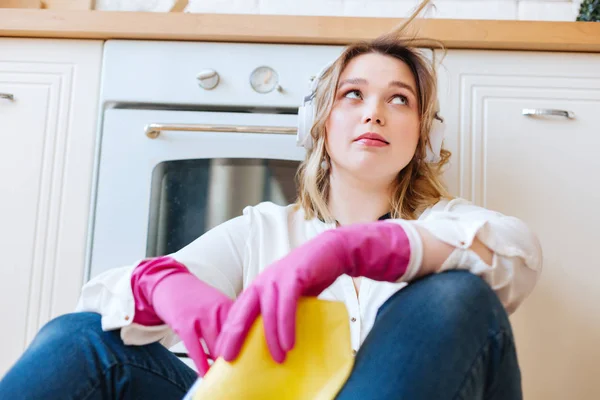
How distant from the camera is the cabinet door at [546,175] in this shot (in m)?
1.08

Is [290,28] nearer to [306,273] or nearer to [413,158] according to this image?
[413,158]

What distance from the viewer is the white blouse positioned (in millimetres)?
668

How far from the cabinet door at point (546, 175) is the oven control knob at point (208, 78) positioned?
436 mm

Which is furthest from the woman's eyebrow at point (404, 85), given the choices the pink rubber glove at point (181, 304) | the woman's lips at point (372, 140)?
the pink rubber glove at point (181, 304)

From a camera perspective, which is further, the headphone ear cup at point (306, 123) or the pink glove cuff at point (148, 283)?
the headphone ear cup at point (306, 123)

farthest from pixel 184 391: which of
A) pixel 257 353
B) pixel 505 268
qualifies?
pixel 505 268

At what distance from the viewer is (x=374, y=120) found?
920mm

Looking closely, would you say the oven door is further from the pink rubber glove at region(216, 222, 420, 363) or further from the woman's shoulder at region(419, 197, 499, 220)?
the pink rubber glove at region(216, 222, 420, 363)

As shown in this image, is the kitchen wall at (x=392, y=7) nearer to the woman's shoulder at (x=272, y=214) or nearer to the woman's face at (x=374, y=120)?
the woman's face at (x=374, y=120)

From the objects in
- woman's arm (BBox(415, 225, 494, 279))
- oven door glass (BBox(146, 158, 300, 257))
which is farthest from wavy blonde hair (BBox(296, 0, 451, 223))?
woman's arm (BBox(415, 225, 494, 279))

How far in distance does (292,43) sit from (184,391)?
0.69 metres

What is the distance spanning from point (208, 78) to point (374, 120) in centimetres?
38

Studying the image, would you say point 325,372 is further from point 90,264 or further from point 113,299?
point 90,264

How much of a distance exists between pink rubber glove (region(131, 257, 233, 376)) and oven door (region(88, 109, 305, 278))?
43 centimetres
